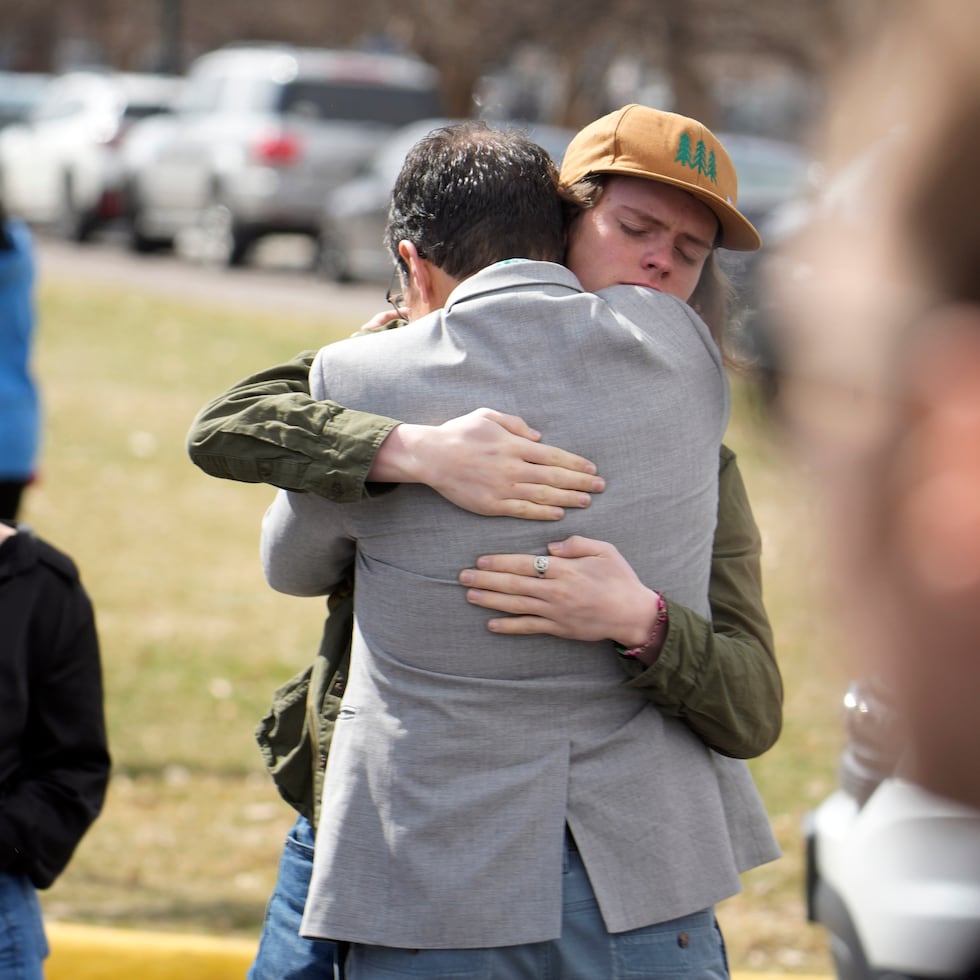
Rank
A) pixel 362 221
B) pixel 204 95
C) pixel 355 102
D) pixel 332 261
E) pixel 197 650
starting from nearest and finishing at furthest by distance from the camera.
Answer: pixel 197 650 < pixel 362 221 < pixel 332 261 < pixel 355 102 < pixel 204 95

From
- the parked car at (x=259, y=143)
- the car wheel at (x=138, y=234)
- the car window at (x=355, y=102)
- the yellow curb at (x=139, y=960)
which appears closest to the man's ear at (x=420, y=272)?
the yellow curb at (x=139, y=960)

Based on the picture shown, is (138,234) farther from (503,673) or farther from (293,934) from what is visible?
(503,673)

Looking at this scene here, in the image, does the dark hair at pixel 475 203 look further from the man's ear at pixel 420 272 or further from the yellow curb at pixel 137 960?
the yellow curb at pixel 137 960

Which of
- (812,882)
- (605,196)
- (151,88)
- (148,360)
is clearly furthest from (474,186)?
(151,88)

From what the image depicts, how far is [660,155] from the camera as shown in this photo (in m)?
2.27

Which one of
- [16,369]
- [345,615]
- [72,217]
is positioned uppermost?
[345,615]

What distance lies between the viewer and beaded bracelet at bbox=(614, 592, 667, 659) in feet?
6.93

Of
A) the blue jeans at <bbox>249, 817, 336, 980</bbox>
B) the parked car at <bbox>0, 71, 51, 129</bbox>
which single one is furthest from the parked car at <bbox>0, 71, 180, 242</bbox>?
the blue jeans at <bbox>249, 817, 336, 980</bbox>

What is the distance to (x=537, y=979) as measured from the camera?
2076mm

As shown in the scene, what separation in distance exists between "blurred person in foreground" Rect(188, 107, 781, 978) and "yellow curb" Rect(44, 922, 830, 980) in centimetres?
146

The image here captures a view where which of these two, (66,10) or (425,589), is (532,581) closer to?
(425,589)

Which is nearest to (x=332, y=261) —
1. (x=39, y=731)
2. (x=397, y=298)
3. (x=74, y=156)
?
(x=74, y=156)

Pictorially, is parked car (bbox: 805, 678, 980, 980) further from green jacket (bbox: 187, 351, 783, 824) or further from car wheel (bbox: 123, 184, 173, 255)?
car wheel (bbox: 123, 184, 173, 255)

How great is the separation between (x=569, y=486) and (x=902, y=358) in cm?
124
